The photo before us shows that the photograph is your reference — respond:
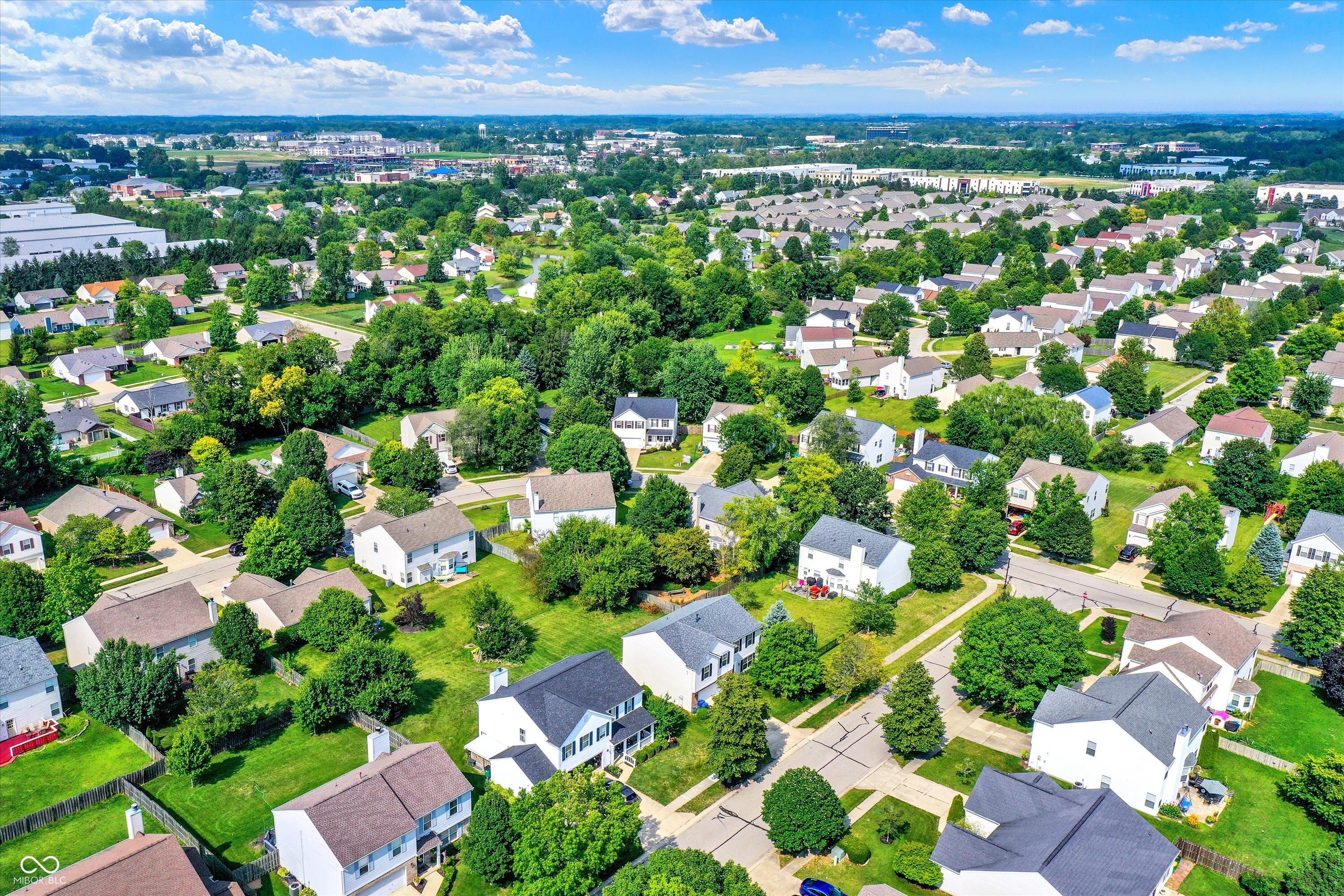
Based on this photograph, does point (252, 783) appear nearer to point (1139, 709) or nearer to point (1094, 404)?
point (1139, 709)

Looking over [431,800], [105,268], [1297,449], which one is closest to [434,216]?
[105,268]

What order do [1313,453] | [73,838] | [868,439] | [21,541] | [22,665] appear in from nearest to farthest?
[73,838]
[22,665]
[21,541]
[1313,453]
[868,439]

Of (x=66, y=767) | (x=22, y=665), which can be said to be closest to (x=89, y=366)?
(x=22, y=665)

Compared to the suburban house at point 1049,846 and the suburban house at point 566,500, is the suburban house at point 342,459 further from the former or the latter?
the suburban house at point 1049,846

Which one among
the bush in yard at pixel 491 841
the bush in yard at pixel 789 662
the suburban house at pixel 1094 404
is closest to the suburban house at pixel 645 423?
the suburban house at pixel 1094 404

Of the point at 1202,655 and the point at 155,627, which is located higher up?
the point at 1202,655

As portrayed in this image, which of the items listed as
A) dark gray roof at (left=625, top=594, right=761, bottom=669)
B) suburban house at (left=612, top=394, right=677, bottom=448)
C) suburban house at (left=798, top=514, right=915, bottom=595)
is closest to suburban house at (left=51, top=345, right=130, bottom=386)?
suburban house at (left=612, top=394, right=677, bottom=448)

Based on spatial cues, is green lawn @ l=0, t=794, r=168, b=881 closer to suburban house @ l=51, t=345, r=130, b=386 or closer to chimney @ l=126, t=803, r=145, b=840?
chimney @ l=126, t=803, r=145, b=840
